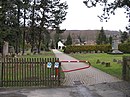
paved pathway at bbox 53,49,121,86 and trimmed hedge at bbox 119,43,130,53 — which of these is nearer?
paved pathway at bbox 53,49,121,86

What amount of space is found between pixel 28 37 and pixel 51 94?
63.5 metres

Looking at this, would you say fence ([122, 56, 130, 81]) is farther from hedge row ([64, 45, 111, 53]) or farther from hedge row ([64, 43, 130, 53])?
hedge row ([64, 45, 111, 53])

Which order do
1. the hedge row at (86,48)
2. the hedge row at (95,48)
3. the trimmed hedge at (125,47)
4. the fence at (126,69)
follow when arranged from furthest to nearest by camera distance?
the hedge row at (86,48), the hedge row at (95,48), the trimmed hedge at (125,47), the fence at (126,69)

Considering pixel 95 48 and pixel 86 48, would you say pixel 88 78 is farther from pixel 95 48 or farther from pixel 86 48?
pixel 95 48

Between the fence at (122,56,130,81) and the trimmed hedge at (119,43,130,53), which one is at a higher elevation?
the fence at (122,56,130,81)

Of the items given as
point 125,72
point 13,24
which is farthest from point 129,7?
point 13,24

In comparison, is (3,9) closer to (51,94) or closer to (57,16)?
(57,16)

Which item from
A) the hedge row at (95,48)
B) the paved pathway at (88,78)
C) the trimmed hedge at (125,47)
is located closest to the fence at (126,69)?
the paved pathway at (88,78)

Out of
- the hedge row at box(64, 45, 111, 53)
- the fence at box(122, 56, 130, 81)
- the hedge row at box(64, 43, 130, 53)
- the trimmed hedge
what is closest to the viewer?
the fence at box(122, 56, 130, 81)

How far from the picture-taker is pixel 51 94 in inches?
484

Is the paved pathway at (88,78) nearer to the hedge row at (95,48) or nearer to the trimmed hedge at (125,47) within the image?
the trimmed hedge at (125,47)

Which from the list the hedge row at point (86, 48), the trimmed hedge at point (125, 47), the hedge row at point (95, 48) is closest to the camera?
the trimmed hedge at point (125, 47)

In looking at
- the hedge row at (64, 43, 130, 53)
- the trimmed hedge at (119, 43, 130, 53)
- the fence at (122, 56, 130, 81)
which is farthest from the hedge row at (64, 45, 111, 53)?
the fence at (122, 56, 130, 81)

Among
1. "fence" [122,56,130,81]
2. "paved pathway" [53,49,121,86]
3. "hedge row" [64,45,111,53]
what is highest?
"fence" [122,56,130,81]
